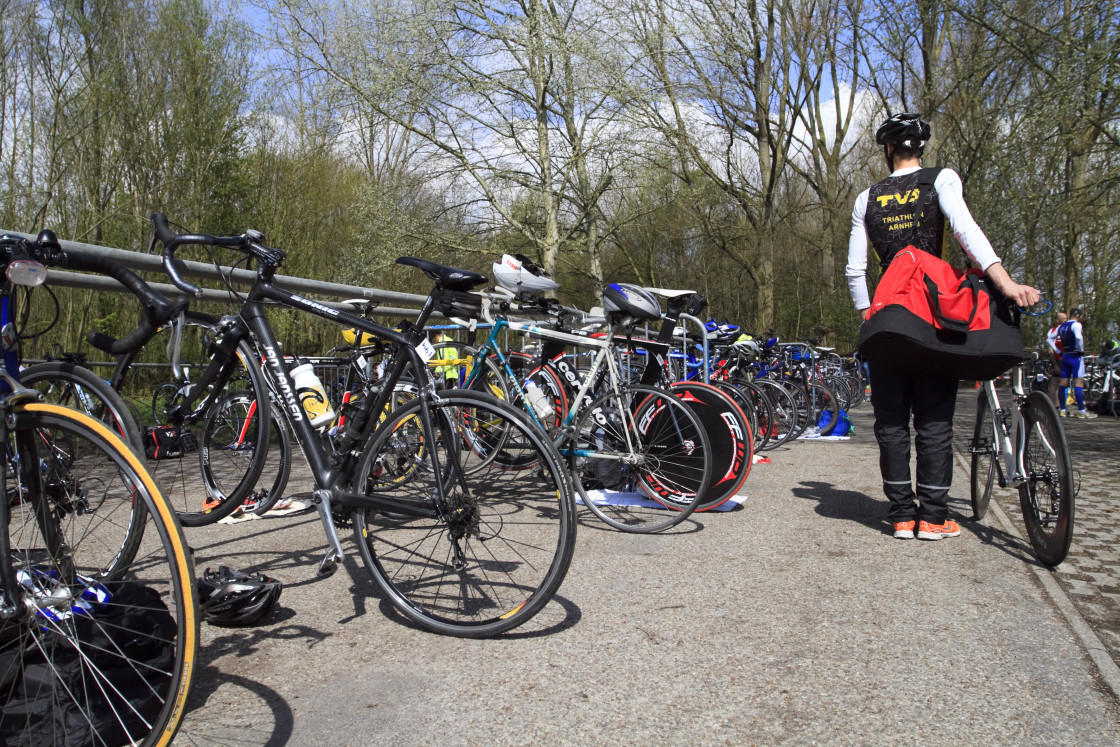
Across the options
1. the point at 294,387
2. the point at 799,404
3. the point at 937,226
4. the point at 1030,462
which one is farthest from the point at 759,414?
the point at 294,387

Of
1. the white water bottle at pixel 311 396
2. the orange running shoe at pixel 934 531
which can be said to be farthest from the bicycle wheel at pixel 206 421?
the orange running shoe at pixel 934 531

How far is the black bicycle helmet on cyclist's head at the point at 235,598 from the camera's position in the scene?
102 inches

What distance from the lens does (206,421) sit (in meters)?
3.34

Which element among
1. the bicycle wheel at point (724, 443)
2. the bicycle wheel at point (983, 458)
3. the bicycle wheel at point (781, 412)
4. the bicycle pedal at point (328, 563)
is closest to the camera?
the bicycle pedal at point (328, 563)

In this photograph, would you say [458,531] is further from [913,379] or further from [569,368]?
[913,379]

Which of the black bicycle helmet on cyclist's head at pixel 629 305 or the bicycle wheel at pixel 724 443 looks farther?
the bicycle wheel at pixel 724 443

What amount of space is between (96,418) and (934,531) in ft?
12.4

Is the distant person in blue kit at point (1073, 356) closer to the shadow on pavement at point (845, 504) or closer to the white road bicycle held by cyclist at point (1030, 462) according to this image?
the shadow on pavement at point (845, 504)

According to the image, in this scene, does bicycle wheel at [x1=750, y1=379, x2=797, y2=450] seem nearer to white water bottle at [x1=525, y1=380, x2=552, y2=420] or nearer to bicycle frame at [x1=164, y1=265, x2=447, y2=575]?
white water bottle at [x1=525, y1=380, x2=552, y2=420]

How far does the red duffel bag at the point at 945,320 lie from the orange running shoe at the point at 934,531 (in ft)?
2.60

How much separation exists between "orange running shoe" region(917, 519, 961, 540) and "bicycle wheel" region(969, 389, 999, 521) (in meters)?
0.37

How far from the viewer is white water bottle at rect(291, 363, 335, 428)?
310 centimetres

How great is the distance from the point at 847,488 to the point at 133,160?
11153 millimetres

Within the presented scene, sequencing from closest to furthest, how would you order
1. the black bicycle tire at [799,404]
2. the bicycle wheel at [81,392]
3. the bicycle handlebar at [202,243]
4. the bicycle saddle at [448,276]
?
the bicycle wheel at [81,392] → the bicycle handlebar at [202,243] → the bicycle saddle at [448,276] → the black bicycle tire at [799,404]
